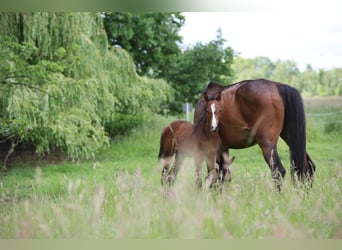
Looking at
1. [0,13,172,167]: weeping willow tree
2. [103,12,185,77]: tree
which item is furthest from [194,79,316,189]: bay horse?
[0,13,172,167]: weeping willow tree

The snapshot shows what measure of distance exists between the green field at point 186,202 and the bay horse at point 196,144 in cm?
7

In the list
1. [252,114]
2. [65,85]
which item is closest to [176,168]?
[252,114]

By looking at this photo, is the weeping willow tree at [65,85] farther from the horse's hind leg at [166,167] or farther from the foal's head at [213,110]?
the foal's head at [213,110]

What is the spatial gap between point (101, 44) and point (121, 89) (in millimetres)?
470

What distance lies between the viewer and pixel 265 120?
3066 millimetres

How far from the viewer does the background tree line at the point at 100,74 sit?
3.42 m

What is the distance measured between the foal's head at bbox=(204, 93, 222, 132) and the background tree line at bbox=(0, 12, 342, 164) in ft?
1.47

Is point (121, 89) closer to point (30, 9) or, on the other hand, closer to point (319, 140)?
point (30, 9)

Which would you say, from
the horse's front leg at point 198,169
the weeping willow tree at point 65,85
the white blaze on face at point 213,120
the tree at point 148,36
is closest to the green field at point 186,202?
the horse's front leg at point 198,169

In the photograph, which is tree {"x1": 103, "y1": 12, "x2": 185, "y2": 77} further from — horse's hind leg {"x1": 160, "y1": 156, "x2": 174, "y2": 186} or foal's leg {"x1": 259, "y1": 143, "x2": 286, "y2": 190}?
foal's leg {"x1": 259, "y1": 143, "x2": 286, "y2": 190}

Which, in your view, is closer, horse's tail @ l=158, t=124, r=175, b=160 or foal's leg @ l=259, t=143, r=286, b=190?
foal's leg @ l=259, t=143, r=286, b=190

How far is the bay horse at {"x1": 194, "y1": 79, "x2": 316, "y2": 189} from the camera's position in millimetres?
3020

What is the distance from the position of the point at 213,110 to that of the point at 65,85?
150cm

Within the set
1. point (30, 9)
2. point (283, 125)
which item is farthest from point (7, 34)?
point (283, 125)
